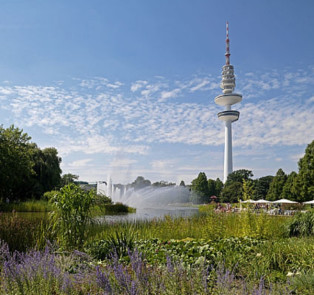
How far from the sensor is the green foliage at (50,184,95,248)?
6895 mm

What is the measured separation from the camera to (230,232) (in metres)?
10.1

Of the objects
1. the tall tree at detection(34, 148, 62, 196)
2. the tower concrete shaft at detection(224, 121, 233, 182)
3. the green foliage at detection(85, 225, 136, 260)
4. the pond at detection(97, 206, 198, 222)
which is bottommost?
the pond at detection(97, 206, 198, 222)

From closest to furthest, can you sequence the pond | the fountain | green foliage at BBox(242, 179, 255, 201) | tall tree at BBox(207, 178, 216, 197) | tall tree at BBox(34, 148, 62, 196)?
green foliage at BBox(242, 179, 255, 201), the pond, tall tree at BBox(34, 148, 62, 196), the fountain, tall tree at BBox(207, 178, 216, 197)

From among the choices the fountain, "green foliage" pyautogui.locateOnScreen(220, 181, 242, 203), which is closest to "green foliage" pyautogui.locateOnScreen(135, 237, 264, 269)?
the fountain

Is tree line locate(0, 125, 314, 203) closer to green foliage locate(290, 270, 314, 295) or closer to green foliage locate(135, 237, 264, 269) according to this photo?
green foliage locate(135, 237, 264, 269)

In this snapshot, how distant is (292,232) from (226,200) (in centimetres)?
5936

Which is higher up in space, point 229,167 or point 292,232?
point 229,167

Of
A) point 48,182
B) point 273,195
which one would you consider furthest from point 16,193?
point 273,195

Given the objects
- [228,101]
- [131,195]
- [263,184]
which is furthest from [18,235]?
[228,101]

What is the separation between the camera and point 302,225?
10969 mm

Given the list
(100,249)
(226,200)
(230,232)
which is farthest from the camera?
(226,200)

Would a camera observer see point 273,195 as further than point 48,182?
Yes

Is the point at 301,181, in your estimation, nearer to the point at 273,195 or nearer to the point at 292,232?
the point at 273,195

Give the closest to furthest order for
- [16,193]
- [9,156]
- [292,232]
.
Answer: [292,232] → [9,156] → [16,193]
